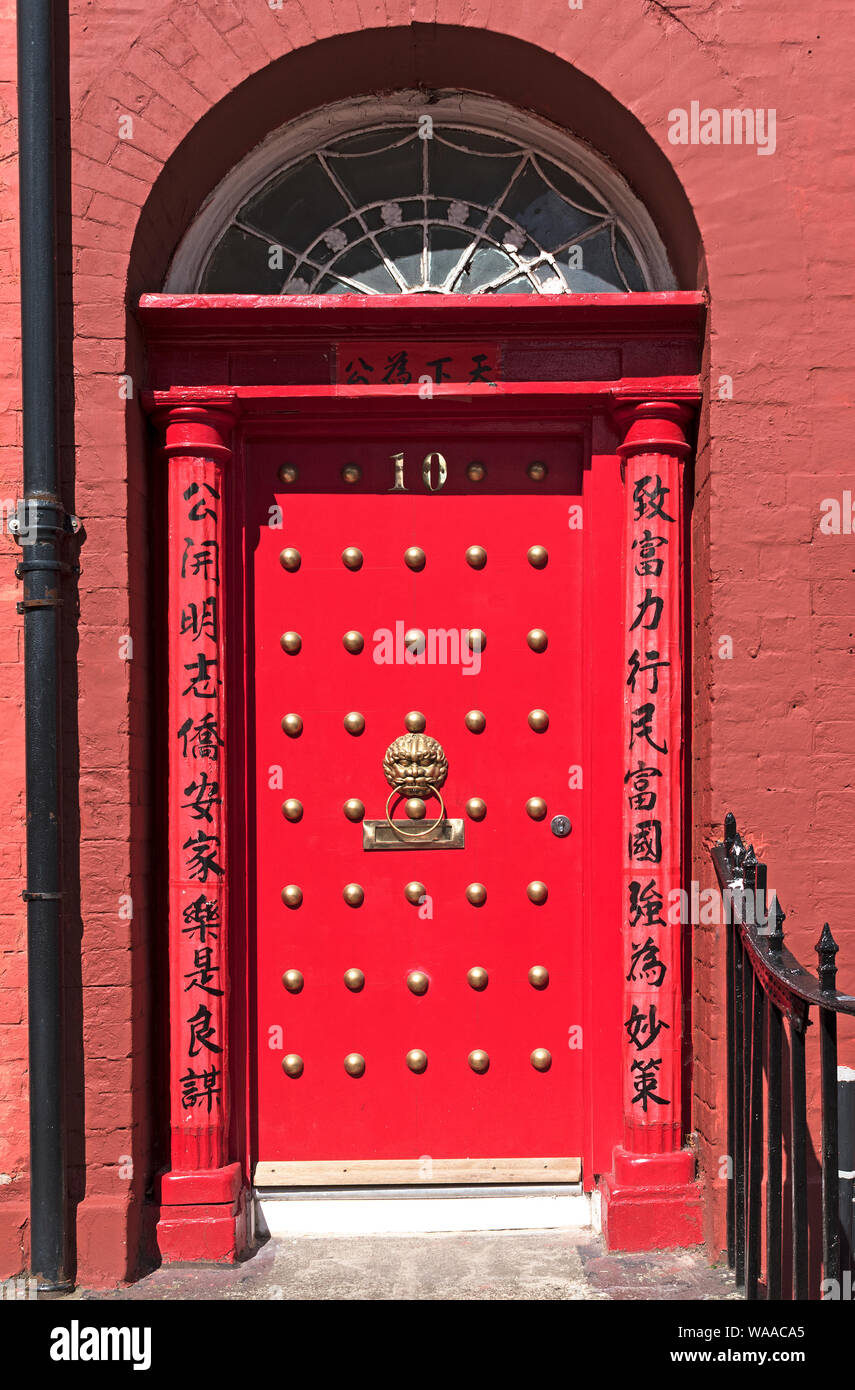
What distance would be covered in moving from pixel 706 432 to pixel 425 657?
53.2 inches

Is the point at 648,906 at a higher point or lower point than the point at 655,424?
lower

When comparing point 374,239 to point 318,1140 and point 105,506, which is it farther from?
point 318,1140

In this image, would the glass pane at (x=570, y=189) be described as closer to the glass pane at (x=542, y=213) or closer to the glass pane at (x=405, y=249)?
the glass pane at (x=542, y=213)

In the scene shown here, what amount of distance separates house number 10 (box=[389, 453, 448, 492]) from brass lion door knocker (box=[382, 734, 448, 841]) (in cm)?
98

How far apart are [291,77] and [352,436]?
1.34 metres

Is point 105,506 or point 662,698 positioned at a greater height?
point 105,506

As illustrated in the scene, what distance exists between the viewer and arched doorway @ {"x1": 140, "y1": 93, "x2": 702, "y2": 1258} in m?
4.61

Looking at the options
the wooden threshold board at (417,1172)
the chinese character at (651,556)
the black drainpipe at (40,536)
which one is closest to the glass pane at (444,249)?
the chinese character at (651,556)

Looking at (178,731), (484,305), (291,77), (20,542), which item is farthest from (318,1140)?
(291,77)

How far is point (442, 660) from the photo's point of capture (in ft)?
15.9

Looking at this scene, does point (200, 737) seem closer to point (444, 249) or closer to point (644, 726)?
point (644, 726)

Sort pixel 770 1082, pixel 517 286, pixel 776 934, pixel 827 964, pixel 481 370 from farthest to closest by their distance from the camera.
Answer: pixel 517 286, pixel 481 370, pixel 770 1082, pixel 776 934, pixel 827 964

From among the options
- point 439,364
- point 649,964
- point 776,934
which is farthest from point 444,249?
point 776,934

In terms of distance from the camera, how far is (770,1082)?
355 cm
